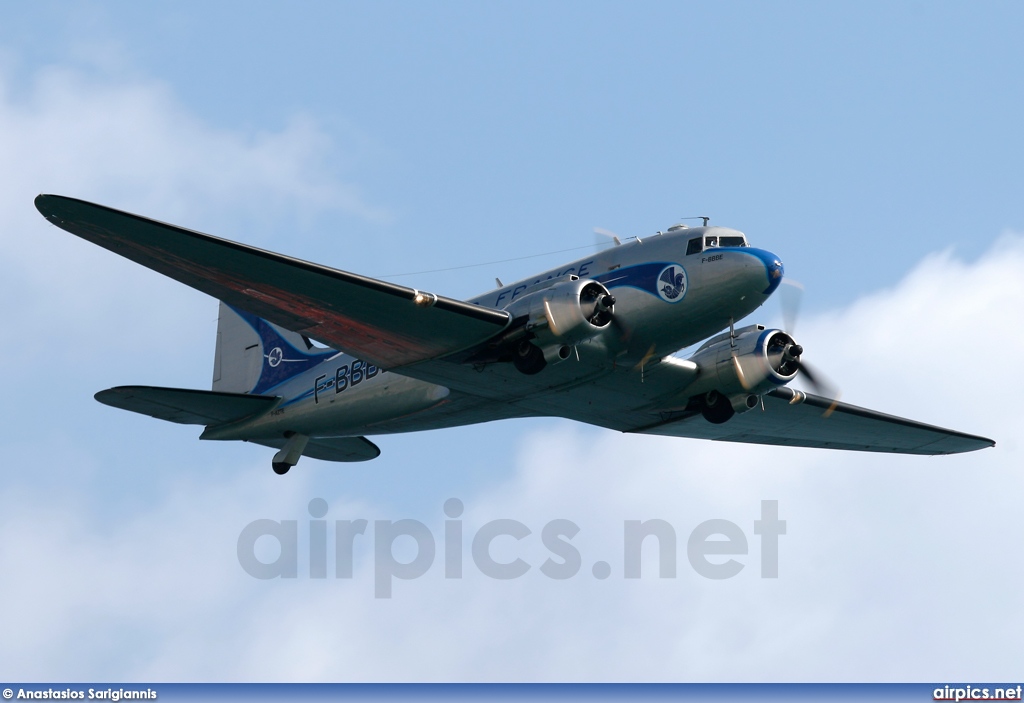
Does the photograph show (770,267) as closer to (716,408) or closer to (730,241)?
(730,241)

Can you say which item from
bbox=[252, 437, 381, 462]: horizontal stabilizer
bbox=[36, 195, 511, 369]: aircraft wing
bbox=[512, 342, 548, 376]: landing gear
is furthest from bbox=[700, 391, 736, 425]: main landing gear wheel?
bbox=[252, 437, 381, 462]: horizontal stabilizer

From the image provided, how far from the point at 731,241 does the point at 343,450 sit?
42.9 ft

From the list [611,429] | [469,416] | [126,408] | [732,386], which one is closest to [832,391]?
[732,386]

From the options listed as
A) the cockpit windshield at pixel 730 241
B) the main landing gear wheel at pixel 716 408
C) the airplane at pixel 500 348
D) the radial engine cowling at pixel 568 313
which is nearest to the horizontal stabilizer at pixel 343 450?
the airplane at pixel 500 348

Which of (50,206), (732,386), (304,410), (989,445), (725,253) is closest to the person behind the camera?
(50,206)

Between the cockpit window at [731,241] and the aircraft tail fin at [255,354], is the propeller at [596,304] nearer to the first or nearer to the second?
the cockpit window at [731,241]

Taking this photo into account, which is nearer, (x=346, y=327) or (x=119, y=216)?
(x=119, y=216)

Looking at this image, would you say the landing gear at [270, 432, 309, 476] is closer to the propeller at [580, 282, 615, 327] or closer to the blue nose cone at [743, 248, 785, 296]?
the propeller at [580, 282, 615, 327]

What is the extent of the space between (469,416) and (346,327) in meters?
4.68

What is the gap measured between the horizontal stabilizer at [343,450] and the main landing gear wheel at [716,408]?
9.70 metres

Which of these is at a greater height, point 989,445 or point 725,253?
point 725,253

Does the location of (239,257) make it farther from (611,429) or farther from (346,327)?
(611,429)

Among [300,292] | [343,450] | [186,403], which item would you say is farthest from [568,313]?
[343,450]

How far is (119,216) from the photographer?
888 inches
